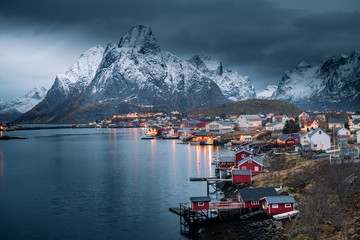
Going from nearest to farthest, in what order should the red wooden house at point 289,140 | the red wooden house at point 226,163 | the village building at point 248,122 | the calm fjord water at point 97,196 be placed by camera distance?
the calm fjord water at point 97,196 < the red wooden house at point 226,163 < the red wooden house at point 289,140 < the village building at point 248,122

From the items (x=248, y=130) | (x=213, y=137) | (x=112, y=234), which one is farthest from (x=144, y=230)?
(x=248, y=130)

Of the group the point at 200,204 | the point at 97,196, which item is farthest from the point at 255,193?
the point at 97,196

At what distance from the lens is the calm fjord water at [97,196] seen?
33.8 metres

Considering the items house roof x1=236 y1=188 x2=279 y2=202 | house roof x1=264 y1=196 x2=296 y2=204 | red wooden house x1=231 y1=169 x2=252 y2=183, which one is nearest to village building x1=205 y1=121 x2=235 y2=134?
red wooden house x1=231 y1=169 x2=252 y2=183

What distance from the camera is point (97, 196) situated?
4638 centimetres

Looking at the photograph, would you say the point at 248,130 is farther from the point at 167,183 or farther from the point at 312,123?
the point at 167,183

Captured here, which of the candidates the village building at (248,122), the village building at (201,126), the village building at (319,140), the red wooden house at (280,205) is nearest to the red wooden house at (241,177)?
the red wooden house at (280,205)

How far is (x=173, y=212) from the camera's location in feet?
124

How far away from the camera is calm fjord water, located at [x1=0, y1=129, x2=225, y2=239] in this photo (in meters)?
33.8

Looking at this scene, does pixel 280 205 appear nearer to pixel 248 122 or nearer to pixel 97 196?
pixel 97 196

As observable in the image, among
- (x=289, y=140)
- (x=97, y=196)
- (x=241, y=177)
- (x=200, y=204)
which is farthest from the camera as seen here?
(x=289, y=140)

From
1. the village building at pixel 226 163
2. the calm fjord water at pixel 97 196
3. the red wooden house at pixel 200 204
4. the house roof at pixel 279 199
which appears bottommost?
the calm fjord water at pixel 97 196

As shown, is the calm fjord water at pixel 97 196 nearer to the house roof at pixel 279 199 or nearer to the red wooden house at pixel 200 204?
the red wooden house at pixel 200 204

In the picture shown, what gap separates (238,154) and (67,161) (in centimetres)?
4334
